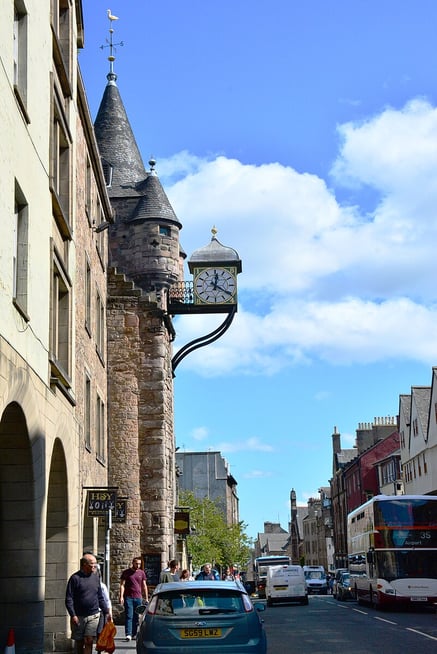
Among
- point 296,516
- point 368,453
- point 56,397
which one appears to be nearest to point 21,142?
point 56,397

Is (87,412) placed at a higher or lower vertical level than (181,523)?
higher

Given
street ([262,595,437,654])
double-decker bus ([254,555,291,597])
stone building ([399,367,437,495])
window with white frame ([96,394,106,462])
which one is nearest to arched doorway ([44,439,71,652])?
street ([262,595,437,654])

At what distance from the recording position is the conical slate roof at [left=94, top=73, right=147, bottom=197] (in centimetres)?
3822

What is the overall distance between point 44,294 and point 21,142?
2.78 metres

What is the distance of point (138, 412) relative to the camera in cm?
3181

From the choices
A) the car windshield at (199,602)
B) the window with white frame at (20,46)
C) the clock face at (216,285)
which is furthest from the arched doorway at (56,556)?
the clock face at (216,285)

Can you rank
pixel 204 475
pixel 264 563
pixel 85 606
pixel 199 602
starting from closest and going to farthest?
pixel 199 602 → pixel 85 606 → pixel 264 563 → pixel 204 475

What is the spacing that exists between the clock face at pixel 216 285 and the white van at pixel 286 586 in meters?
12.8

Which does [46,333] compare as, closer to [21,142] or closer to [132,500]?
[21,142]

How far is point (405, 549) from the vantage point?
95.5 feet

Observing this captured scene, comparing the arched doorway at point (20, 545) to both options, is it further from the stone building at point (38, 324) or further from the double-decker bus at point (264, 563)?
the double-decker bus at point (264, 563)

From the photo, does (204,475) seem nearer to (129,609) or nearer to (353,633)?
(353,633)

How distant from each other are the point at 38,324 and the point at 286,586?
28256mm

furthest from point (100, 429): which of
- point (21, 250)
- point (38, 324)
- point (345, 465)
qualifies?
point (345, 465)
